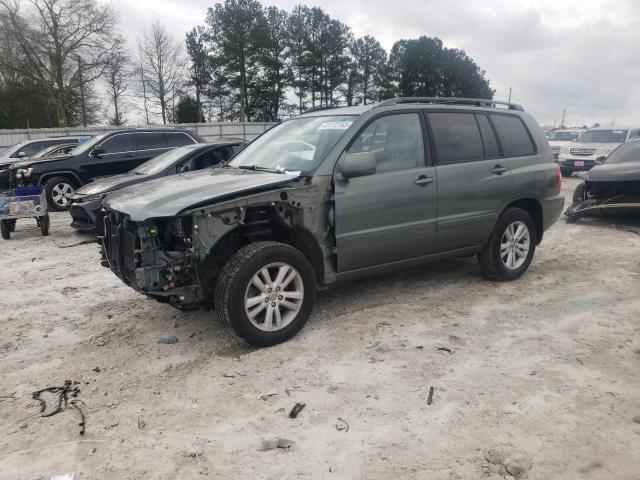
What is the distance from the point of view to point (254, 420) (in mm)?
2953

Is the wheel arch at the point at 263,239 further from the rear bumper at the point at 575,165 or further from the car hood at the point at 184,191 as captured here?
the rear bumper at the point at 575,165

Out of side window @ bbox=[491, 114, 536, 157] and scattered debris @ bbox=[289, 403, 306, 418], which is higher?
side window @ bbox=[491, 114, 536, 157]

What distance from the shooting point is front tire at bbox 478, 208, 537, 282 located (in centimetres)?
527

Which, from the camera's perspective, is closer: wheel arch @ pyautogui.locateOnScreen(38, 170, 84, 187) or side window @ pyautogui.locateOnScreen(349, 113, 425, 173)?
side window @ pyautogui.locateOnScreen(349, 113, 425, 173)

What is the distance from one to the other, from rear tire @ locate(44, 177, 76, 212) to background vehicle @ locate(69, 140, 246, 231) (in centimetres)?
288

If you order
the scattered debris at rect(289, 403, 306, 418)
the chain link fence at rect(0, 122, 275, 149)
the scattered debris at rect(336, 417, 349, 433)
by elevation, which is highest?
the chain link fence at rect(0, 122, 275, 149)

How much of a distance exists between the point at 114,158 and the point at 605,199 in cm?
981

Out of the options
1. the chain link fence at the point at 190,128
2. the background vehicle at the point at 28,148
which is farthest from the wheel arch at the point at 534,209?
the chain link fence at the point at 190,128

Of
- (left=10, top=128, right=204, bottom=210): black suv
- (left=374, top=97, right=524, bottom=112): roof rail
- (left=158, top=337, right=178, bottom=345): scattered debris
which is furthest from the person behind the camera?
(left=10, top=128, right=204, bottom=210): black suv

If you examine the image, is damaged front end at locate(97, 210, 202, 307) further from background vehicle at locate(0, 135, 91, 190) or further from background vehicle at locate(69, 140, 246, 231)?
background vehicle at locate(0, 135, 91, 190)

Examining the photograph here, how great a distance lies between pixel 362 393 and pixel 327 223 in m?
1.45

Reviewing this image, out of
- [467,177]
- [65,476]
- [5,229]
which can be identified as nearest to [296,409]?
[65,476]

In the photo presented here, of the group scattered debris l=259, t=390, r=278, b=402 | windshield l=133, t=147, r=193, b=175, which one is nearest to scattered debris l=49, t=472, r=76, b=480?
scattered debris l=259, t=390, r=278, b=402

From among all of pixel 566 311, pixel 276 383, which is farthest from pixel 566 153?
pixel 276 383
